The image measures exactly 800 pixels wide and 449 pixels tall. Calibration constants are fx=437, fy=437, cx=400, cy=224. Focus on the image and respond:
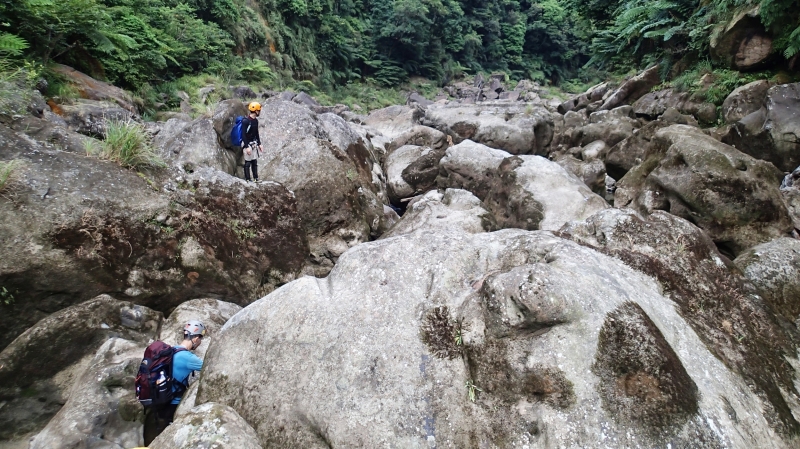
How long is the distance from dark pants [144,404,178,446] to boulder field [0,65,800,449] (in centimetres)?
18

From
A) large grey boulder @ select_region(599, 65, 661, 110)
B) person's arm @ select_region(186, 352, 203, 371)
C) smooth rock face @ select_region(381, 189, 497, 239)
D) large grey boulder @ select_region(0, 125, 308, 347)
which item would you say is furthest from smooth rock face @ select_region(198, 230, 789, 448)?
large grey boulder @ select_region(599, 65, 661, 110)

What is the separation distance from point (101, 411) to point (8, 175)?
321 cm

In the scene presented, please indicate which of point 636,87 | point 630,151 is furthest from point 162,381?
point 636,87

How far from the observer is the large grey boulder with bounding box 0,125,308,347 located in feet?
17.3

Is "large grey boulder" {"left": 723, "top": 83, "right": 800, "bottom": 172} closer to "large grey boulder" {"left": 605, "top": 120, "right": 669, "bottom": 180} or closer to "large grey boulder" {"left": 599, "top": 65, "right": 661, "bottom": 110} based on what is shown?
"large grey boulder" {"left": 605, "top": 120, "right": 669, "bottom": 180}

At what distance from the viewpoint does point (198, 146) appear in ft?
32.7

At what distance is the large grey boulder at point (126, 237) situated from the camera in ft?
17.3

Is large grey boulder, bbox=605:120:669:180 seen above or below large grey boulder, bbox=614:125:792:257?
below

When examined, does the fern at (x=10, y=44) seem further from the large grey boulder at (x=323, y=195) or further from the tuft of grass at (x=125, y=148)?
the large grey boulder at (x=323, y=195)

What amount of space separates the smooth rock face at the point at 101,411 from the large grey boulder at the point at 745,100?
15.3m

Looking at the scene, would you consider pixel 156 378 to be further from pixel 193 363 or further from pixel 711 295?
pixel 711 295

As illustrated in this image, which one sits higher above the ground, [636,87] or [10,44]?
[10,44]

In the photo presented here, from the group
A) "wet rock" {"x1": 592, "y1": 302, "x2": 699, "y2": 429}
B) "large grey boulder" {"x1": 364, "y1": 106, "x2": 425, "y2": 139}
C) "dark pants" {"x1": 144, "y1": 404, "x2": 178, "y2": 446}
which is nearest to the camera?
"wet rock" {"x1": 592, "y1": 302, "x2": 699, "y2": 429}

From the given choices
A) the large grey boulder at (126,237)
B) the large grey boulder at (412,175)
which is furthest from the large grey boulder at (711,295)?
the large grey boulder at (412,175)
